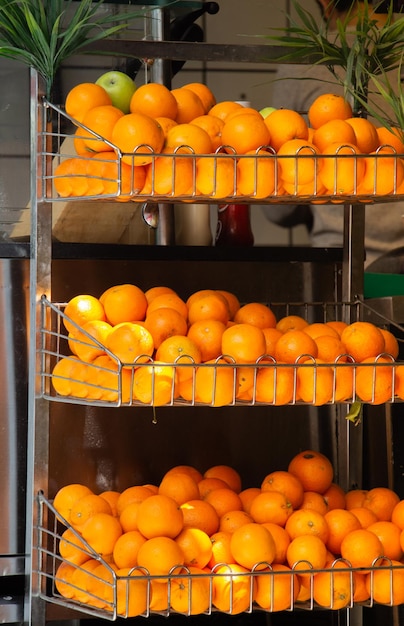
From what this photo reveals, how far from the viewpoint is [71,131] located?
177 cm

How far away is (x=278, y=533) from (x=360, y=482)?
1.38ft

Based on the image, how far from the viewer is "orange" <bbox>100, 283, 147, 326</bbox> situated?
1441mm

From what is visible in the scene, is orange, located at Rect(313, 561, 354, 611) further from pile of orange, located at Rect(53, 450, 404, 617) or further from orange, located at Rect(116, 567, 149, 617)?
orange, located at Rect(116, 567, 149, 617)

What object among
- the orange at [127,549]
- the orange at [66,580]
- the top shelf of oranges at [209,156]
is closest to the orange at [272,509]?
the orange at [127,549]

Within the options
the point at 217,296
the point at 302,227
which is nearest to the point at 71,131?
the point at 217,296

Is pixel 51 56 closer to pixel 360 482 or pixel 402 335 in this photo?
pixel 402 335

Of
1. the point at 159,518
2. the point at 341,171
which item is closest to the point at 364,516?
the point at 159,518

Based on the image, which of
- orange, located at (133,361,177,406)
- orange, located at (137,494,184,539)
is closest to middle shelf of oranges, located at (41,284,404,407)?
orange, located at (133,361,177,406)

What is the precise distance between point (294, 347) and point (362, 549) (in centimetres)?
33

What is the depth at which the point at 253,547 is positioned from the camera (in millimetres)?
1363

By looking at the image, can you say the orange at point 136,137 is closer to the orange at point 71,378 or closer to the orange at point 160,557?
the orange at point 71,378

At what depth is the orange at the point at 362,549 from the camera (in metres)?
1.41

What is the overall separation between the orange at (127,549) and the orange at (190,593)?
0.07m

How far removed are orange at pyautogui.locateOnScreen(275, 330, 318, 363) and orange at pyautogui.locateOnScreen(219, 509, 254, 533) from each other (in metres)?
0.27
